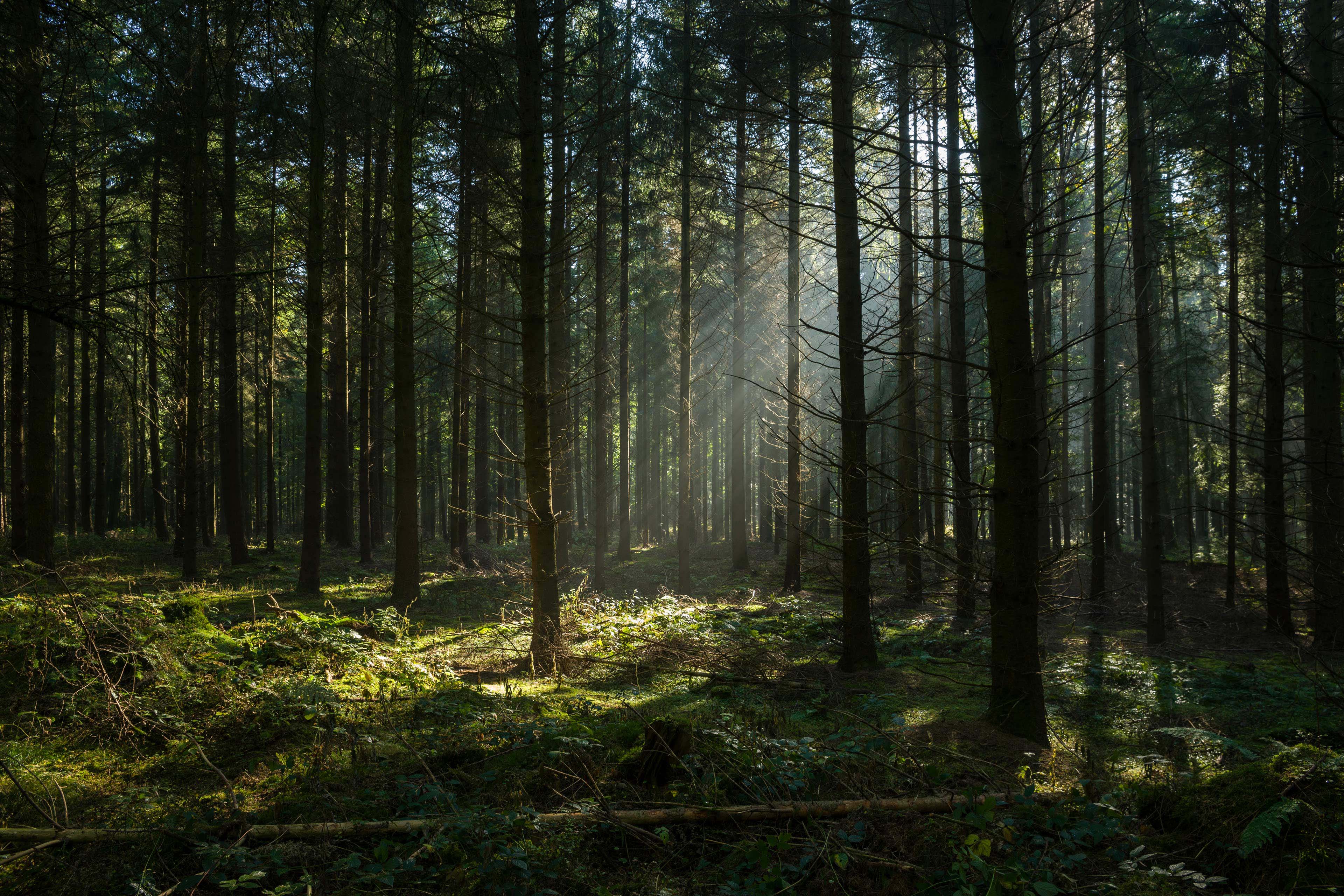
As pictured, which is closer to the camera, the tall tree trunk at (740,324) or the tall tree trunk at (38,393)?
the tall tree trunk at (38,393)

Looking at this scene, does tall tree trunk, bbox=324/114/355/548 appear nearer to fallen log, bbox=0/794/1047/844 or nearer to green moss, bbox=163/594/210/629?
green moss, bbox=163/594/210/629

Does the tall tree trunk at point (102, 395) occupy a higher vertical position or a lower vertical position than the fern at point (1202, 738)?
higher

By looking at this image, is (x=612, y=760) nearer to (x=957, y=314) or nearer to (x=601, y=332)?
(x=957, y=314)

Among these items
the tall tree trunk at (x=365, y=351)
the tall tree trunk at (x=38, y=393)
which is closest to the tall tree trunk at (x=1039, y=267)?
the tall tree trunk at (x=38, y=393)

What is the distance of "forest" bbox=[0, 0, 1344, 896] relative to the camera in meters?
3.29

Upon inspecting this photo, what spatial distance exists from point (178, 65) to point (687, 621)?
913 cm

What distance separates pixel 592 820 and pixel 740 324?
14.8m

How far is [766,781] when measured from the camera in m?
3.62

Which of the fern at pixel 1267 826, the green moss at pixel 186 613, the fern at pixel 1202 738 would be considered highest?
the green moss at pixel 186 613

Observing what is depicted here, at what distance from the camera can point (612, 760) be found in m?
4.25

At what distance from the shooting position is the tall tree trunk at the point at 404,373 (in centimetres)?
1047

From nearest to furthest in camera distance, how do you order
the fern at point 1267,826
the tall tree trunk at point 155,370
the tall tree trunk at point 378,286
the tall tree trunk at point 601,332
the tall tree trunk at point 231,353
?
the fern at point 1267,826 → the tall tree trunk at point 155,370 → the tall tree trunk at point 231,353 → the tall tree trunk at point 378,286 → the tall tree trunk at point 601,332

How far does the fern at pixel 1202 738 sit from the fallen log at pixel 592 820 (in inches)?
82.6

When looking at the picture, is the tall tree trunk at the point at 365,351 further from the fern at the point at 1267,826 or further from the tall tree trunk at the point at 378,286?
the fern at the point at 1267,826
